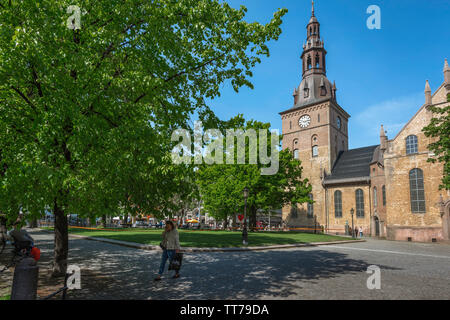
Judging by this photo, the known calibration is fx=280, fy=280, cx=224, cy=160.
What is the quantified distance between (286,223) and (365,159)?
1763 centimetres

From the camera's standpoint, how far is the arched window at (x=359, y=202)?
42803mm

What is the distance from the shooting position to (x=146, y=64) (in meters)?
6.91

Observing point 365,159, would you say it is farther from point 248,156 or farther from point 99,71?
point 99,71

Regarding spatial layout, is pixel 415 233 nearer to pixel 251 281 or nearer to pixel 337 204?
pixel 337 204

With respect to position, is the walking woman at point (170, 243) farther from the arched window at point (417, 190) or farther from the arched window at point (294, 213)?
the arched window at point (294, 213)

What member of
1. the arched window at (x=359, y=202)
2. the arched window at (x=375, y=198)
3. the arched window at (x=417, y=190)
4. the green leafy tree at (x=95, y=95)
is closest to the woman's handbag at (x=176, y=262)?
the green leafy tree at (x=95, y=95)

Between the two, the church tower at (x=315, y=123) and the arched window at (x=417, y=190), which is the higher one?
the church tower at (x=315, y=123)

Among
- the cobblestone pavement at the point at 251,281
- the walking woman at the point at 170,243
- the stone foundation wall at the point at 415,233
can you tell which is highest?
the walking woman at the point at 170,243

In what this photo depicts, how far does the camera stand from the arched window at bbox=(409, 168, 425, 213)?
32.1m

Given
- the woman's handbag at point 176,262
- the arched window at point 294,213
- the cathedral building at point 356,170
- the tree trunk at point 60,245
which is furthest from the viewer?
the arched window at point 294,213

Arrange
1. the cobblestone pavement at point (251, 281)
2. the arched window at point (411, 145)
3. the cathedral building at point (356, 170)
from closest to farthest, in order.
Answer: the cobblestone pavement at point (251, 281) < the cathedral building at point (356, 170) < the arched window at point (411, 145)

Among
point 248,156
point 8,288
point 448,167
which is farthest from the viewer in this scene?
point 248,156

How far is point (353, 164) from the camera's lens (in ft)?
157
